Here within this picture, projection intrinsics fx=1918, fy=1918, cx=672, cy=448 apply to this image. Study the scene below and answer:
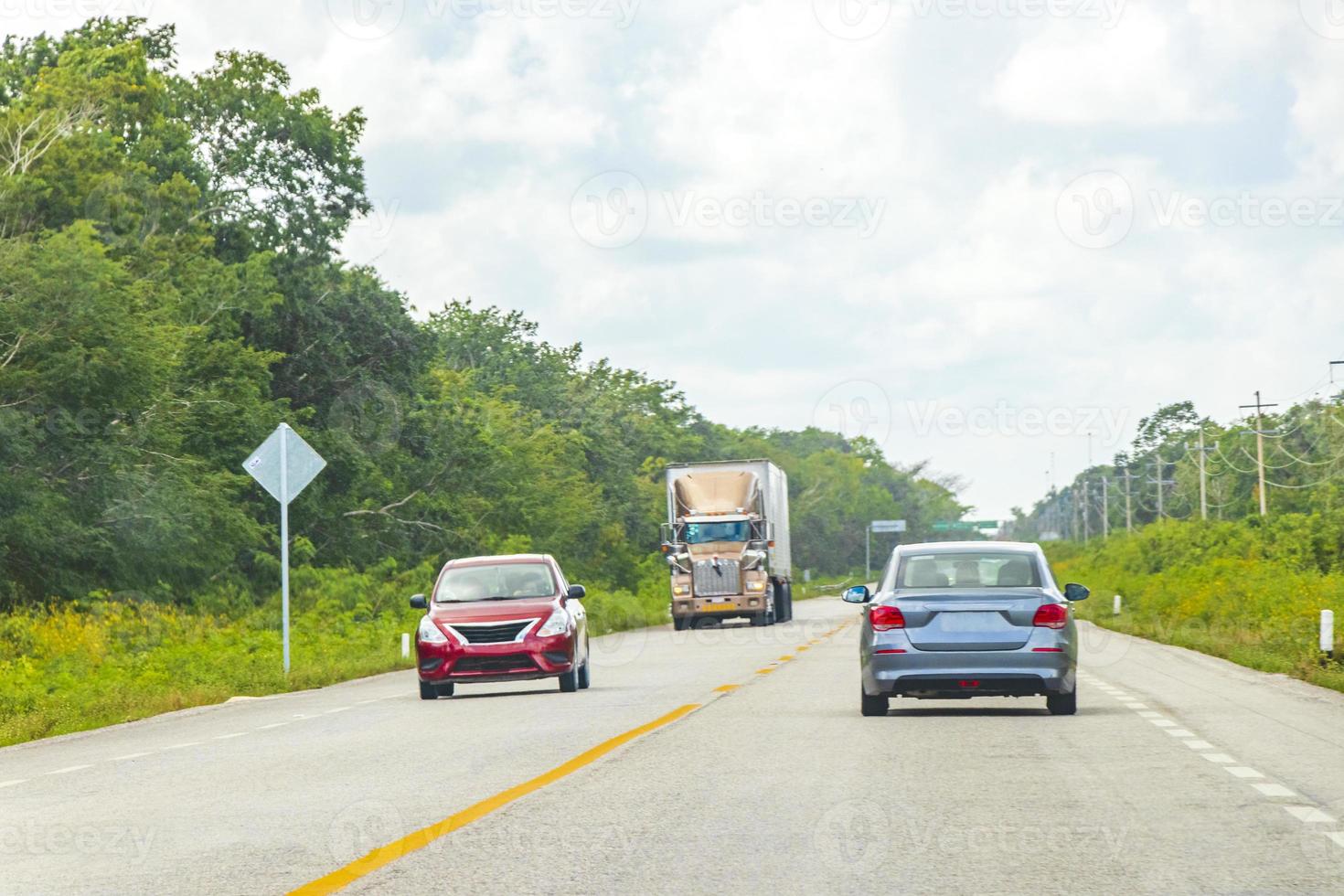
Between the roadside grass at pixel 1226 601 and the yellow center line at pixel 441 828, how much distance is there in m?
11.6

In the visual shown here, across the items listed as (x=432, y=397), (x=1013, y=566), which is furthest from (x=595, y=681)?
(x=432, y=397)

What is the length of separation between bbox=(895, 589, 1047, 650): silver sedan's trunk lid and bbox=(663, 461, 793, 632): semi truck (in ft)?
104

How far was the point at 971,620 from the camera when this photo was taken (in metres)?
16.4

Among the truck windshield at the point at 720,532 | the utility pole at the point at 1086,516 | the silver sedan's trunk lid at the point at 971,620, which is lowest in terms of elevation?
the silver sedan's trunk lid at the point at 971,620

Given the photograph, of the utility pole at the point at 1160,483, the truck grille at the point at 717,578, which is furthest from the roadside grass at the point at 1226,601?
the utility pole at the point at 1160,483

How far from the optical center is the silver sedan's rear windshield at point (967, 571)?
17.0 metres

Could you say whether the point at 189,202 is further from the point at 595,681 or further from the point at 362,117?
the point at 595,681

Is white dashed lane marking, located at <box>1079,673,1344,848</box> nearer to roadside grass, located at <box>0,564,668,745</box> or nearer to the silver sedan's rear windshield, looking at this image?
the silver sedan's rear windshield

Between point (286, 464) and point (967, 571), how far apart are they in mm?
11208

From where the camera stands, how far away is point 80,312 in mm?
34312

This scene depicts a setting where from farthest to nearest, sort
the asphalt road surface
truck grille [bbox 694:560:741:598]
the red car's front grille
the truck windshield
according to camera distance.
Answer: the truck windshield → truck grille [bbox 694:560:741:598] → the red car's front grille → the asphalt road surface

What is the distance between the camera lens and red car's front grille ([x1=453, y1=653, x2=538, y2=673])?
21.1 meters

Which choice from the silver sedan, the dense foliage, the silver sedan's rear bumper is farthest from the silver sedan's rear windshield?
the dense foliage

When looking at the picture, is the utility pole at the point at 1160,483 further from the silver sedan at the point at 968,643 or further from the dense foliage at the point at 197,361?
the silver sedan at the point at 968,643
